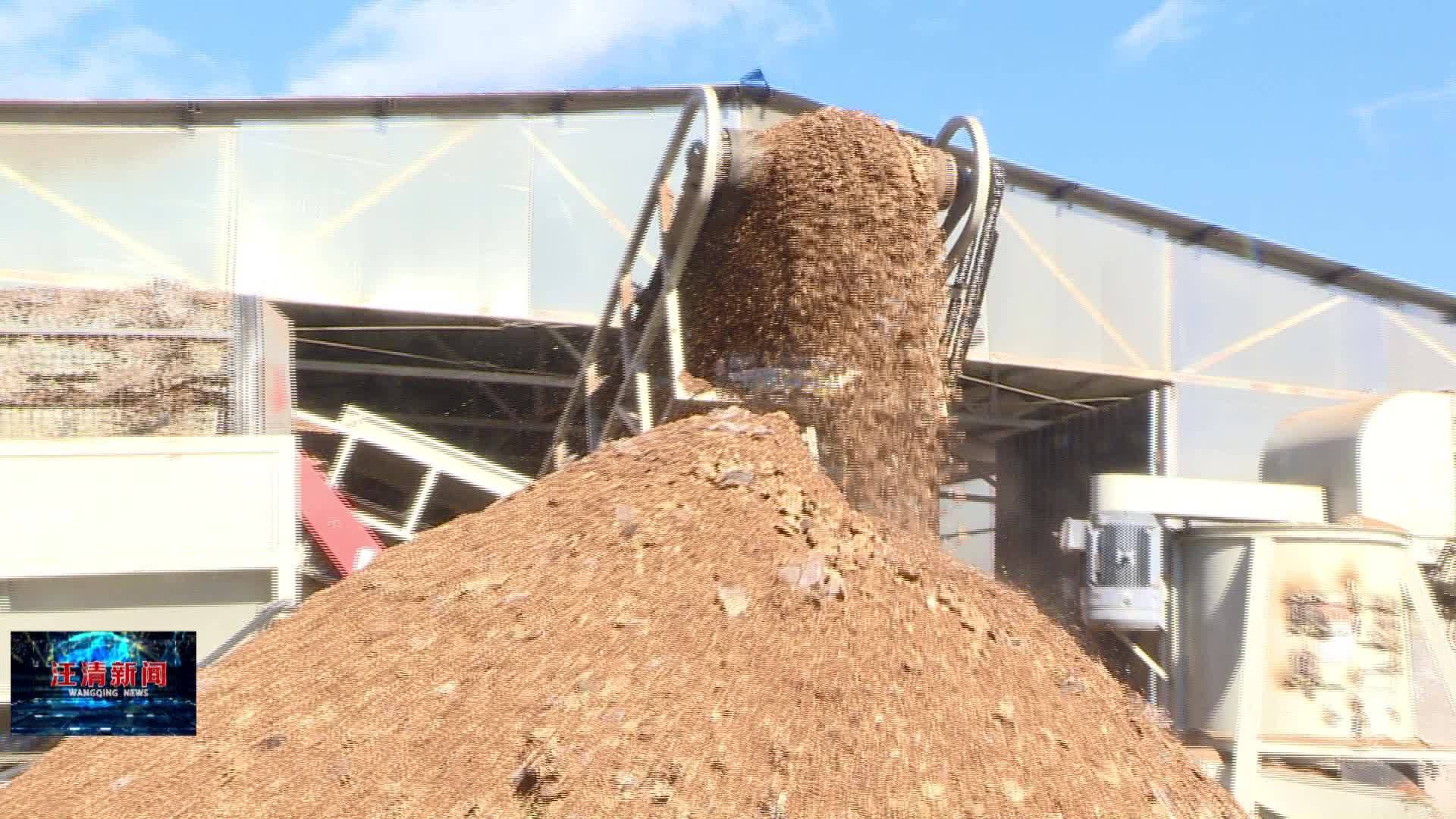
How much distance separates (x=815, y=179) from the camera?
4.97m

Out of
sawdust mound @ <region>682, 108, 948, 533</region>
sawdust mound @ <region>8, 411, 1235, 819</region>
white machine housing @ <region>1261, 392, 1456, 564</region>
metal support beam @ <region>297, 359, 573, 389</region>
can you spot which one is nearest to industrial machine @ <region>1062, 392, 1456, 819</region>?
white machine housing @ <region>1261, 392, 1456, 564</region>

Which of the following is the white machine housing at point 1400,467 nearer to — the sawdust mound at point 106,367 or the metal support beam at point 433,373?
the metal support beam at point 433,373

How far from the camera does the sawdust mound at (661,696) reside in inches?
114

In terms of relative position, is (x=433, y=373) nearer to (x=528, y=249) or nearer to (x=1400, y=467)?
(x=528, y=249)

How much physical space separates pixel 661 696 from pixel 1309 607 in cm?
491

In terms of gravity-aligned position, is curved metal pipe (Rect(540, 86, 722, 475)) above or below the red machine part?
above

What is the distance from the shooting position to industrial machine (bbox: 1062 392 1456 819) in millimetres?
6375

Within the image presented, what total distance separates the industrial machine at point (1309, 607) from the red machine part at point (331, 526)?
4239 mm

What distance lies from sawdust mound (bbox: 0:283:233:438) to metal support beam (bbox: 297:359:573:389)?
1839 mm

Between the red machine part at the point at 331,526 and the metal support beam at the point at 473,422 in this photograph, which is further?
the metal support beam at the point at 473,422

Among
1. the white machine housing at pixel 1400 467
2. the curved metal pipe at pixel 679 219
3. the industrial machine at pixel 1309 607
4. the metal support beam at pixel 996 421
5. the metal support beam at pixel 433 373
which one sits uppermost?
the curved metal pipe at pixel 679 219

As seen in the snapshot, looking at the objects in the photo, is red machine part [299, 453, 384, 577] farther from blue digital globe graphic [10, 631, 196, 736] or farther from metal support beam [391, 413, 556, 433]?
metal support beam [391, 413, 556, 433]

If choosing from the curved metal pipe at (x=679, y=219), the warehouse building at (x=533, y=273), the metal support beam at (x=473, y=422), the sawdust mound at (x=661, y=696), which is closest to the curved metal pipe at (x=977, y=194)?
the curved metal pipe at (x=679, y=219)

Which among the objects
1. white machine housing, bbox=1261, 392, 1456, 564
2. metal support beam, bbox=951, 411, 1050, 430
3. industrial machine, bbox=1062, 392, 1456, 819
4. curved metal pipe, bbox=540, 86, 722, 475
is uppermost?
curved metal pipe, bbox=540, 86, 722, 475
